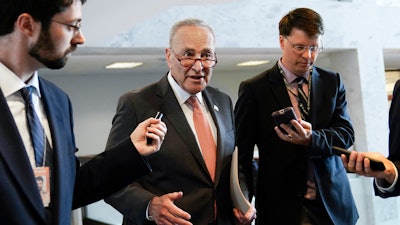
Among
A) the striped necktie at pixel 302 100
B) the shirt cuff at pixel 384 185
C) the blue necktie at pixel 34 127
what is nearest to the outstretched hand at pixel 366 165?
the shirt cuff at pixel 384 185

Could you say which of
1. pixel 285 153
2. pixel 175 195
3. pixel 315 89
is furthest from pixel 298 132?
pixel 175 195

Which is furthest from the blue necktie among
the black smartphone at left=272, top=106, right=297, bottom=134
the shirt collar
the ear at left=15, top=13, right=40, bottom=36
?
the black smartphone at left=272, top=106, right=297, bottom=134

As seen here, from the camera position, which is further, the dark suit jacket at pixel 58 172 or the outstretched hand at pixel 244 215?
the outstretched hand at pixel 244 215

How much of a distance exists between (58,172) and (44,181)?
48 mm

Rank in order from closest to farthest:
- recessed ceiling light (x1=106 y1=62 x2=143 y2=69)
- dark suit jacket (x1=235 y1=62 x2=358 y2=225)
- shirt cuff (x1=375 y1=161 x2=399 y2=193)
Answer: shirt cuff (x1=375 y1=161 x2=399 y2=193) → dark suit jacket (x1=235 y1=62 x2=358 y2=225) → recessed ceiling light (x1=106 y1=62 x2=143 y2=69)

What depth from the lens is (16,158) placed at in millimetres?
1299

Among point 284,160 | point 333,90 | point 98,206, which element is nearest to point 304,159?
point 284,160

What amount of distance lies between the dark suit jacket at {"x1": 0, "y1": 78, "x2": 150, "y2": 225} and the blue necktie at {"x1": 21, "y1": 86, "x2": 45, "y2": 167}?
4cm

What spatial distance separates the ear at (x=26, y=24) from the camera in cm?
140

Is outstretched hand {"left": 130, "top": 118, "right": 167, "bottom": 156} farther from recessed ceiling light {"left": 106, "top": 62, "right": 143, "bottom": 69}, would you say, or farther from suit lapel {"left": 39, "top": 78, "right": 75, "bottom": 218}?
recessed ceiling light {"left": 106, "top": 62, "right": 143, "bottom": 69}

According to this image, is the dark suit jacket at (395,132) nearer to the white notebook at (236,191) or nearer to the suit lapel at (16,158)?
the white notebook at (236,191)

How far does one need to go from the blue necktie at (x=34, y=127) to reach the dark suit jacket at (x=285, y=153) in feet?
4.34

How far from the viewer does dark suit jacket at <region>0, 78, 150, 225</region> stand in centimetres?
128

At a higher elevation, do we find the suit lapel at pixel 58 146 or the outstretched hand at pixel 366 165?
the suit lapel at pixel 58 146
